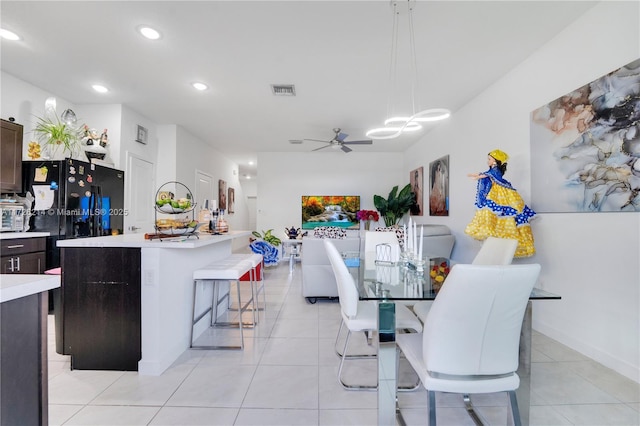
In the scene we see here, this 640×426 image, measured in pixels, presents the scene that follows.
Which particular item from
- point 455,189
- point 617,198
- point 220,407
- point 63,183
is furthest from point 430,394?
point 63,183

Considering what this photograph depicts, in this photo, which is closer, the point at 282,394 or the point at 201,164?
the point at 282,394

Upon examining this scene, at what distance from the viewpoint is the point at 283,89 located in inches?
141

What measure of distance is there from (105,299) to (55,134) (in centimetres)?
260

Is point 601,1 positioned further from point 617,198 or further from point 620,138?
point 617,198

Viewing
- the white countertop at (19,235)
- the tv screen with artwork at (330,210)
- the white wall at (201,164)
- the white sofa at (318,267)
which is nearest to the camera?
the white countertop at (19,235)

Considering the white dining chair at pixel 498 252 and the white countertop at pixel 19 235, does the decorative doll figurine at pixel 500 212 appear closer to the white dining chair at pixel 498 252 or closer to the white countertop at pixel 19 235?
the white dining chair at pixel 498 252

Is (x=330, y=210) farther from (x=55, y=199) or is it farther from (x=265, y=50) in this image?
(x=55, y=199)

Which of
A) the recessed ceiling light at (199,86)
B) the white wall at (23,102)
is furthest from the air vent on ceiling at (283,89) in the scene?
the white wall at (23,102)

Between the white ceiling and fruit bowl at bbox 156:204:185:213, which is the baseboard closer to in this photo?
the white ceiling

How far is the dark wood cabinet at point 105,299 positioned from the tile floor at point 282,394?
20 cm

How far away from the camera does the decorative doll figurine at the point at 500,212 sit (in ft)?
8.49

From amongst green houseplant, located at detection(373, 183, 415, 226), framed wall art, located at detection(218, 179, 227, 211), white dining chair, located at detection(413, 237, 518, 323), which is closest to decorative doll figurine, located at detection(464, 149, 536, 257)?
white dining chair, located at detection(413, 237, 518, 323)

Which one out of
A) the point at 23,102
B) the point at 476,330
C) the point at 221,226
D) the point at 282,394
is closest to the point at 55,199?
the point at 23,102

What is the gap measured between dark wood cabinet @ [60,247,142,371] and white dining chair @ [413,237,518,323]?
6.44ft
